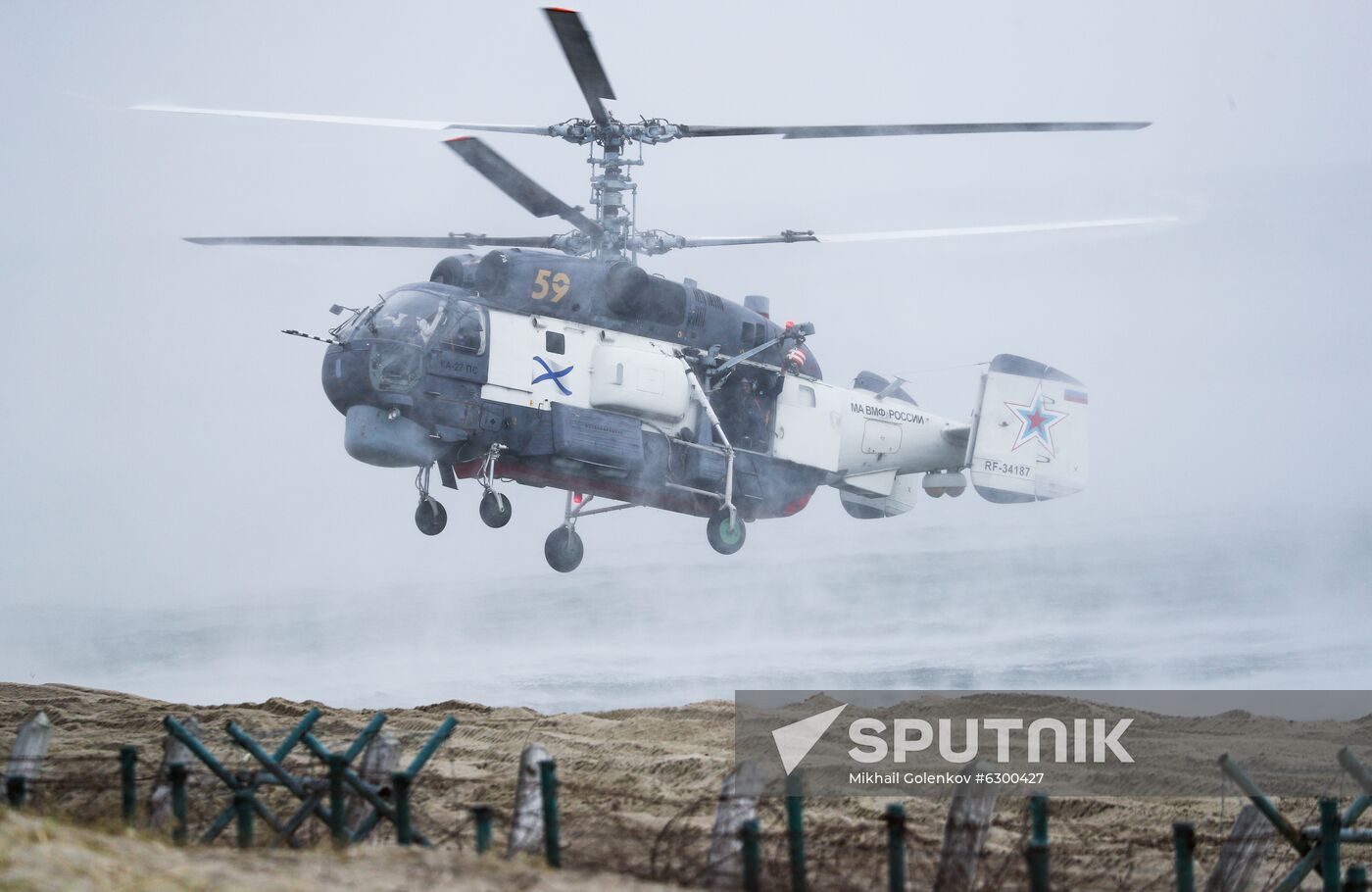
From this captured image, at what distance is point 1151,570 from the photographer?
24625mm

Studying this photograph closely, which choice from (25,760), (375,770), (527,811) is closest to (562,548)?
(375,770)

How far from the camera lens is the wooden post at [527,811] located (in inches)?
361

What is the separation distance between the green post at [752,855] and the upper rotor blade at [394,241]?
9.92 metres

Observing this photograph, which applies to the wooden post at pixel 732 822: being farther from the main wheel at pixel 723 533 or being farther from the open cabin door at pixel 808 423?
the open cabin door at pixel 808 423

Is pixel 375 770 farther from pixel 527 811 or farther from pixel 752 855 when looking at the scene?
pixel 752 855

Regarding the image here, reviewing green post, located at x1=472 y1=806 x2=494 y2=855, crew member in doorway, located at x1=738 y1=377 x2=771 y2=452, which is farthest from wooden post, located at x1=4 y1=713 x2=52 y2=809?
crew member in doorway, located at x1=738 y1=377 x2=771 y2=452

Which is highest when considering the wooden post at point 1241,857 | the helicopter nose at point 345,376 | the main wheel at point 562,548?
the helicopter nose at point 345,376

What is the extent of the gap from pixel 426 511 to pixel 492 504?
702 millimetres

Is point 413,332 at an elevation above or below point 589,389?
above

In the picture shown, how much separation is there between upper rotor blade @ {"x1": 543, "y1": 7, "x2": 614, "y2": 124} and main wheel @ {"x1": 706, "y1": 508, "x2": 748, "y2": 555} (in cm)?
479

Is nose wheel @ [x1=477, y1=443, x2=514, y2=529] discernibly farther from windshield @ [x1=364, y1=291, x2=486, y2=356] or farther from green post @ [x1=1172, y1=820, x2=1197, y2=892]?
green post @ [x1=1172, y1=820, x2=1197, y2=892]

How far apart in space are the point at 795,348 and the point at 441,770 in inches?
253

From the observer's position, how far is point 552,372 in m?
16.9

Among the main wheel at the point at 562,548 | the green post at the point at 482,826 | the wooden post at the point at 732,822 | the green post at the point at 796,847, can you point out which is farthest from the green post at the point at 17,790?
the main wheel at the point at 562,548
